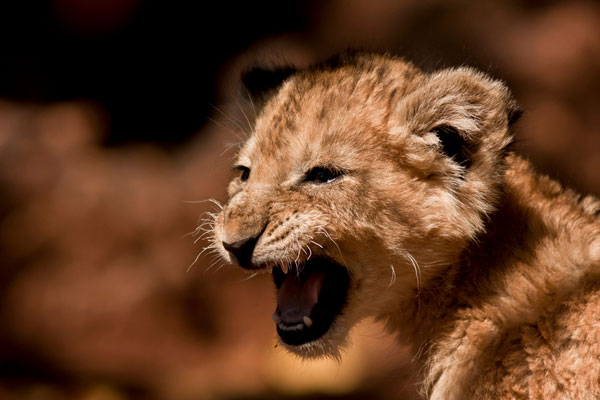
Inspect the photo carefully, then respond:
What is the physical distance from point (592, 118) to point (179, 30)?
3639 millimetres

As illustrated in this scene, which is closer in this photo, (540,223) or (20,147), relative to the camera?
(540,223)

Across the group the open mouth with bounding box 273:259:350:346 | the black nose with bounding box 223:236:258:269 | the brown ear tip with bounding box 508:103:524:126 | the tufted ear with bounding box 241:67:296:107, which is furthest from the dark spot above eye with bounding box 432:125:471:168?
the tufted ear with bounding box 241:67:296:107

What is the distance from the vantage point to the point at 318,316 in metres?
2.95

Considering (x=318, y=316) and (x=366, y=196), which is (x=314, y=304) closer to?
(x=318, y=316)

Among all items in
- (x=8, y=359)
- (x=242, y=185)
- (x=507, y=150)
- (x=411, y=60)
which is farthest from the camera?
(x=8, y=359)

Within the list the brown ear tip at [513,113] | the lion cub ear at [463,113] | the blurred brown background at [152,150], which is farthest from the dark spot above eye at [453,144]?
the blurred brown background at [152,150]

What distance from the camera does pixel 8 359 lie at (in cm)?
584

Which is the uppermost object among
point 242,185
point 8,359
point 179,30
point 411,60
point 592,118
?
point 179,30

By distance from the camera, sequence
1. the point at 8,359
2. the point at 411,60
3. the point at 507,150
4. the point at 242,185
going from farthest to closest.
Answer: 1. the point at 8,359
2. the point at 411,60
3. the point at 242,185
4. the point at 507,150

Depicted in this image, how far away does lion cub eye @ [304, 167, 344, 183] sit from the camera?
289 cm

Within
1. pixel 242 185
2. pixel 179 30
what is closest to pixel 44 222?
pixel 179 30

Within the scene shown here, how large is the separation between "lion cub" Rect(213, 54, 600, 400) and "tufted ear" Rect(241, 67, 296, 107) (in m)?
0.64

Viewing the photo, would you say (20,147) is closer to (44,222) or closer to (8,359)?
(44,222)

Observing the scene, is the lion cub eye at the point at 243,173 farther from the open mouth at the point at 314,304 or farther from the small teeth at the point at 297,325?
the small teeth at the point at 297,325
